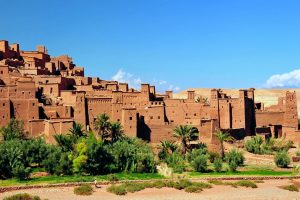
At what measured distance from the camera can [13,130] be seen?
36.7 meters

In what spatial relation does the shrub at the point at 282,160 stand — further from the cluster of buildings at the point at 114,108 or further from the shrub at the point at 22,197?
the shrub at the point at 22,197

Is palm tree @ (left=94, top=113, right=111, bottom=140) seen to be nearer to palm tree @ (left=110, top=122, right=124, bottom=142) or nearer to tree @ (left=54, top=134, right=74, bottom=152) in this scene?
palm tree @ (left=110, top=122, right=124, bottom=142)

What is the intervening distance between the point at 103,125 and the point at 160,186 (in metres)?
9.20

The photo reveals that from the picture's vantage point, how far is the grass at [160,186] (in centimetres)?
3014

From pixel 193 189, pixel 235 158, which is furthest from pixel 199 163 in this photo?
pixel 193 189

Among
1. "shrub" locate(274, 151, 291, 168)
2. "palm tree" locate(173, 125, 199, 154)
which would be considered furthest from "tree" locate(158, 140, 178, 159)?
"shrub" locate(274, 151, 291, 168)

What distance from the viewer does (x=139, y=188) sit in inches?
1205

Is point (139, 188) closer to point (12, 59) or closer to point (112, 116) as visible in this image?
point (112, 116)

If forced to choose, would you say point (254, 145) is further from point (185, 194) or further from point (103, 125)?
point (185, 194)

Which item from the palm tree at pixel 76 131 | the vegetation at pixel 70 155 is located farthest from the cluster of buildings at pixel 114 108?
the vegetation at pixel 70 155

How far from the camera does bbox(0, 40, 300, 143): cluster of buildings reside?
38344 mm

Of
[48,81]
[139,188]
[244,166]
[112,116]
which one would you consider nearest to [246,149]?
[244,166]

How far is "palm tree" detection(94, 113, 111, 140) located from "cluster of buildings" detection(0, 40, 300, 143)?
1.05 meters

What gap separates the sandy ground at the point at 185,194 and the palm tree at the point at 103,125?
8418 millimetres
